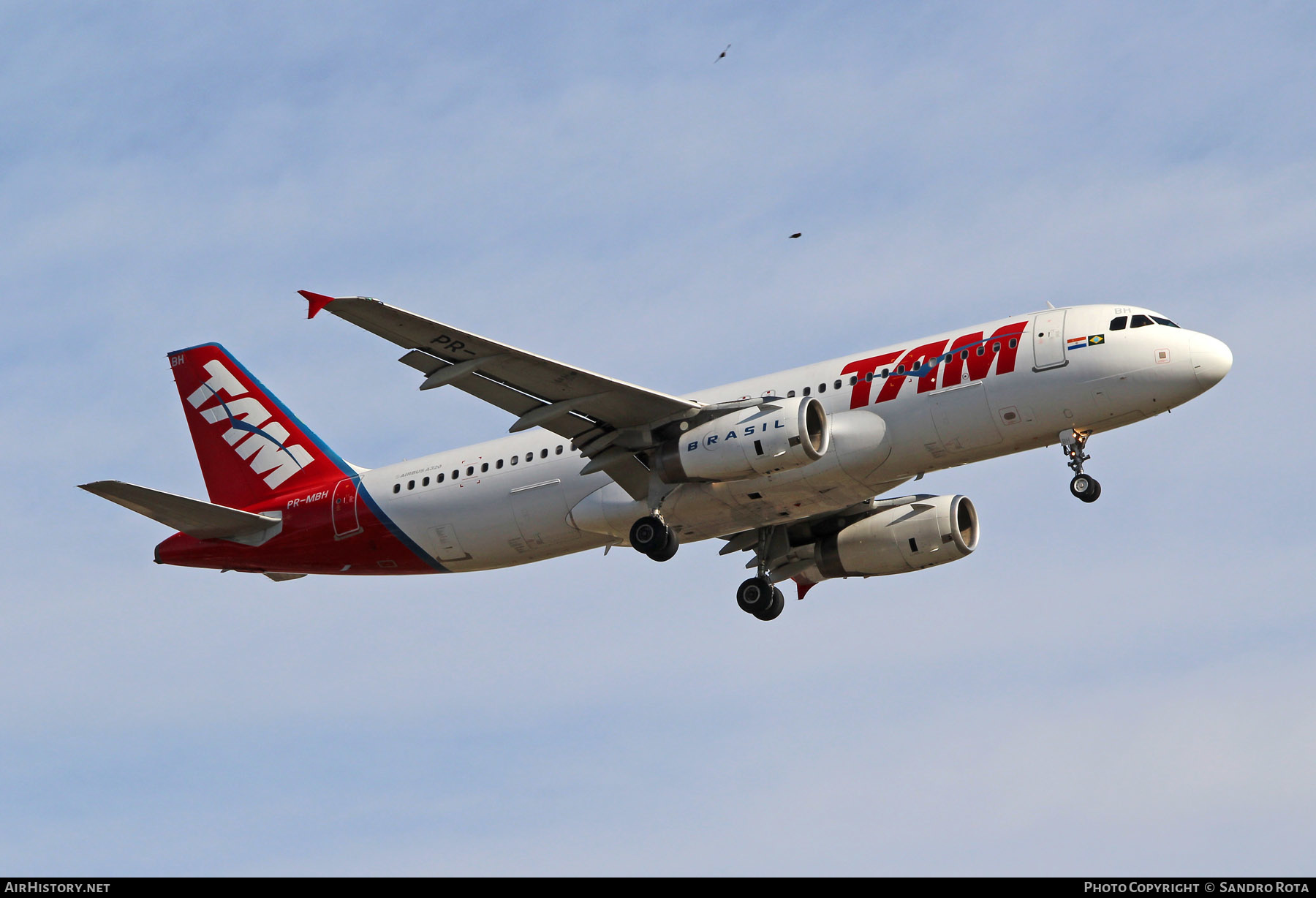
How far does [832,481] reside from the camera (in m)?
35.8

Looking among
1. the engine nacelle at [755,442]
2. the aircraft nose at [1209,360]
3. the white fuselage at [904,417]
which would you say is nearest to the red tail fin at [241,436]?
the white fuselage at [904,417]

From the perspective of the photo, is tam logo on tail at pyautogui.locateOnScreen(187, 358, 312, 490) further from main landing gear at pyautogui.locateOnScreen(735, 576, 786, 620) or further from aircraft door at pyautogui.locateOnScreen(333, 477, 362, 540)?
main landing gear at pyautogui.locateOnScreen(735, 576, 786, 620)

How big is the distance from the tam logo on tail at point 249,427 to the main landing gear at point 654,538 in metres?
11.4

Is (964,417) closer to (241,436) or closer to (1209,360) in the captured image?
(1209,360)

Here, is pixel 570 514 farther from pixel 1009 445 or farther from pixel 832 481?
pixel 1009 445

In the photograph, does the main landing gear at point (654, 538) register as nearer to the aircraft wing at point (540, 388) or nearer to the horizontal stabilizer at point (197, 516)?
the aircraft wing at point (540, 388)

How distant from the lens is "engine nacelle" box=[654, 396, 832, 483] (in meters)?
34.8

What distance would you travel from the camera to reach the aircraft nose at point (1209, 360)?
112 feet

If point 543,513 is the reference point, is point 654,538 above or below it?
below

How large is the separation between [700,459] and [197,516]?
47.1 feet

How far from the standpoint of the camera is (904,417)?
35156 millimetres

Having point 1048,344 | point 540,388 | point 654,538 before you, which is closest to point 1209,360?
point 1048,344

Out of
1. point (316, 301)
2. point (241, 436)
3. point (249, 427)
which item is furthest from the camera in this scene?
point (249, 427)
